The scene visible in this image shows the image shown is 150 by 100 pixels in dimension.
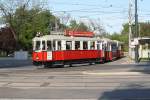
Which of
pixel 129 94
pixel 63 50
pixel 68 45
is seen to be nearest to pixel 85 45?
pixel 68 45

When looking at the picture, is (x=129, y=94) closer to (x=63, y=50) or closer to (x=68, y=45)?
(x=63, y=50)

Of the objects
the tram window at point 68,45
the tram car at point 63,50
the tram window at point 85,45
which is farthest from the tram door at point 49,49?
the tram window at point 85,45

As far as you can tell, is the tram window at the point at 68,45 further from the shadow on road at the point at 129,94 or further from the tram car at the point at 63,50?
the shadow on road at the point at 129,94

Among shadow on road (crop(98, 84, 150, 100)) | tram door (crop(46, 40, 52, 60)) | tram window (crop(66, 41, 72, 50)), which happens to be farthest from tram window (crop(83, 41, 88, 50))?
shadow on road (crop(98, 84, 150, 100))

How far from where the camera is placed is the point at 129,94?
60.2 ft

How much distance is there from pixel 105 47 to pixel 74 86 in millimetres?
35336

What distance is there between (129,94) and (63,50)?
2708 centimetres

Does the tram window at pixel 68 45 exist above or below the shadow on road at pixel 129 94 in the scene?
above

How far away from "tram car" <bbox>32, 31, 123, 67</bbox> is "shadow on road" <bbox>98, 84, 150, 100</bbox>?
23.6 meters

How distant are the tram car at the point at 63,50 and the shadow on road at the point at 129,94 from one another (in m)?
23.6

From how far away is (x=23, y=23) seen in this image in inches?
3821

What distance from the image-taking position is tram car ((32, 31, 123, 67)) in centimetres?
4444

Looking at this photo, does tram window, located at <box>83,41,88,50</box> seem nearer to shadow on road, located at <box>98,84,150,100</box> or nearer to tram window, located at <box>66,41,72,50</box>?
tram window, located at <box>66,41,72,50</box>

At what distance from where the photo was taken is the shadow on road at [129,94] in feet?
55.4
